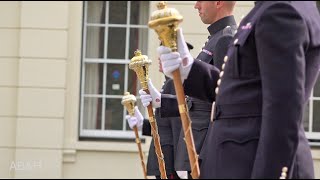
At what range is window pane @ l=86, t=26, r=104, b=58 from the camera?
8.38m

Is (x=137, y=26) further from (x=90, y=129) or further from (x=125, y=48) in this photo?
(x=90, y=129)

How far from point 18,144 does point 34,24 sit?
3.94 ft

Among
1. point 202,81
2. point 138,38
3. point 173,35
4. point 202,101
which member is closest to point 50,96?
point 138,38

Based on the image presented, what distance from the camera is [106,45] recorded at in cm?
842

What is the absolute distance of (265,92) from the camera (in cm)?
249

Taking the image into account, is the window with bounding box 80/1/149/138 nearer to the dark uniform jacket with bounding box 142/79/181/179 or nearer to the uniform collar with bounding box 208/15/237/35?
the dark uniform jacket with bounding box 142/79/181/179

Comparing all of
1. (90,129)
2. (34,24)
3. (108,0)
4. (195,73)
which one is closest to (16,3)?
(34,24)

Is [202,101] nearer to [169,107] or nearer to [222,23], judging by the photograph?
[169,107]

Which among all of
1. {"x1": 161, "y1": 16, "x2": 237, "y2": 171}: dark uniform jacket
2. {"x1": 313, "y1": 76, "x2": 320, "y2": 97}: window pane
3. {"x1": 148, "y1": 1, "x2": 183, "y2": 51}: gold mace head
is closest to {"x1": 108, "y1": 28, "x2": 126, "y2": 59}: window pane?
{"x1": 313, "y1": 76, "x2": 320, "y2": 97}: window pane

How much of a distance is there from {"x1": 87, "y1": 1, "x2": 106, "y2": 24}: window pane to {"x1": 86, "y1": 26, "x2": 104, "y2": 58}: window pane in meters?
0.08

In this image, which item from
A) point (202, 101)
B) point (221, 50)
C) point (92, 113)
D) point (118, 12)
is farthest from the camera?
point (92, 113)

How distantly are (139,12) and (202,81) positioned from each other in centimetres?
547

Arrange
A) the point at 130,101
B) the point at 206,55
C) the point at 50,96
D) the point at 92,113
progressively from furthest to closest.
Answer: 1. the point at 92,113
2. the point at 50,96
3. the point at 130,101
4. the point at 206,55

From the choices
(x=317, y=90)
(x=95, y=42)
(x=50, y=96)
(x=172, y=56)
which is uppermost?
(x=95, y=42)
